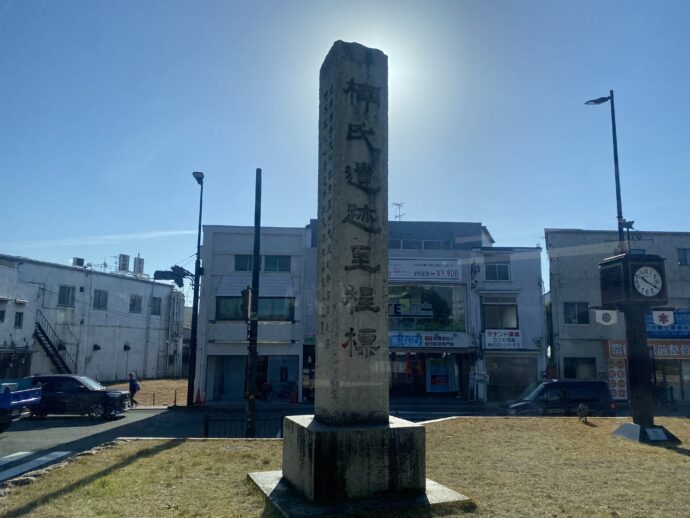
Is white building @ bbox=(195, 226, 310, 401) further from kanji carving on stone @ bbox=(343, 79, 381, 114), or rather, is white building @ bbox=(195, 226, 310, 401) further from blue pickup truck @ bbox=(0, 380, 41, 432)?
kanji carving on stone @ bbox=(343, 79, 381, 114)

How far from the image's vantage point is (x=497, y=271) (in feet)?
107

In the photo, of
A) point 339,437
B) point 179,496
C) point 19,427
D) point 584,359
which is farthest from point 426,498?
point 584,359

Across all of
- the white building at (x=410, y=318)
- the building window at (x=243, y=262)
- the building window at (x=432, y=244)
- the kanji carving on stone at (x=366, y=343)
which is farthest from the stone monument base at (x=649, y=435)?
the building window at (x=432, y=244)

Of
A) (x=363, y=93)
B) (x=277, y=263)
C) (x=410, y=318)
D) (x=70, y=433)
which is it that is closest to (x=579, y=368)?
(x=410, y=318)

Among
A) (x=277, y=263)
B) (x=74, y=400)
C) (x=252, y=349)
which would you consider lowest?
(x=74, y=400)

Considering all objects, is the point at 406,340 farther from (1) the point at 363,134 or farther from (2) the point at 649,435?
(1) the point at 363,134

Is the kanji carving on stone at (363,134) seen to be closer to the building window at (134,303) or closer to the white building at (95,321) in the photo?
the white building at (95,321)

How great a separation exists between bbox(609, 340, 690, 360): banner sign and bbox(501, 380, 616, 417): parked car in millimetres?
11061

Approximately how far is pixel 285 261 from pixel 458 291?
10.6 m

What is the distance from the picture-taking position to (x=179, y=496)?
748 cm

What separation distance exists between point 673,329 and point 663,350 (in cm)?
152

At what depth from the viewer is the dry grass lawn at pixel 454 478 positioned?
6898 millimetres

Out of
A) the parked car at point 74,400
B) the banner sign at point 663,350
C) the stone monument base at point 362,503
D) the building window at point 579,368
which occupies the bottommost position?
the parked car at point 74,400

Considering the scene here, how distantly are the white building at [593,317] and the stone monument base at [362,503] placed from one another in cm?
2706
